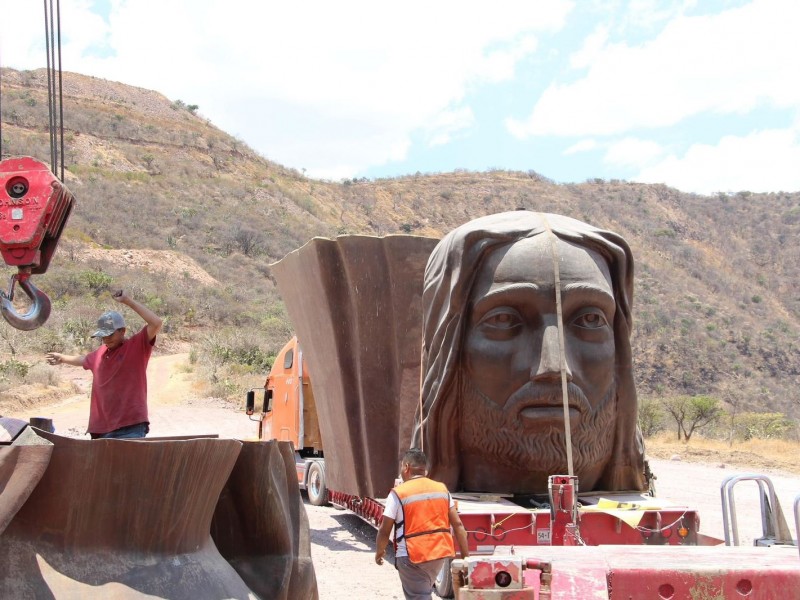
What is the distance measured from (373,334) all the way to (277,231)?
160 feet

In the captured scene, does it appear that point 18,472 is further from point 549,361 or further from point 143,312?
point 549,361

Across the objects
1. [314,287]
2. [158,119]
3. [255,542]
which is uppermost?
[158,119]

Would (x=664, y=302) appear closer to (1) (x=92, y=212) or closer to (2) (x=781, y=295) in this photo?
(2) (x=781, y=295)

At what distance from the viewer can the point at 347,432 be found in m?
8.40

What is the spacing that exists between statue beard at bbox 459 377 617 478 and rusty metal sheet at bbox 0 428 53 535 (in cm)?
456

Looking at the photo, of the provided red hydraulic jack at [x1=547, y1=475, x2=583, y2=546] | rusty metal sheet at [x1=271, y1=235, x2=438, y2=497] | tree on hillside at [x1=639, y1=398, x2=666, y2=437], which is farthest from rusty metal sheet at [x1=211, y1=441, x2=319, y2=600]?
tree on hillside at [x1=639, y1=398, x2=666, y2=437]

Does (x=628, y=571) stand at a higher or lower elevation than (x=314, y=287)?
lower

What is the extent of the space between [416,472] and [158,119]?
225ft

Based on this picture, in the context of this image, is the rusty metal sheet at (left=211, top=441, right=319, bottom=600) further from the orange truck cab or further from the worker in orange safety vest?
the orange truck cab

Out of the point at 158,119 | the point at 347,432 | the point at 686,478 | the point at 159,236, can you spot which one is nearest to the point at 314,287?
the point at 347,432

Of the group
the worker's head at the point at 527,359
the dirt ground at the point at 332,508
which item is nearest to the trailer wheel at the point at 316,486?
the dirt ground at the point at 332,508

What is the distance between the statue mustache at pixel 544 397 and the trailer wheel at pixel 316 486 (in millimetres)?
5150

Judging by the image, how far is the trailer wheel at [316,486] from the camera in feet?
37.5

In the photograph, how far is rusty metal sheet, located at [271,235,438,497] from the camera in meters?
8.00
